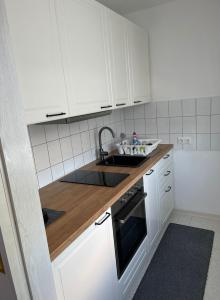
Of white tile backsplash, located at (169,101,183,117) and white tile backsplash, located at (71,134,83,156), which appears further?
white tile backsplash, located at (169,101,183,117)

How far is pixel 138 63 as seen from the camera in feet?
7.47

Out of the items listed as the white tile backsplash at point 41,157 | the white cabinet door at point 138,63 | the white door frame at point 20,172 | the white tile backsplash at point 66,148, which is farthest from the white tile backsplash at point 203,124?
the white door frame at point 20,172

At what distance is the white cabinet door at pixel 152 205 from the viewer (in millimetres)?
1911

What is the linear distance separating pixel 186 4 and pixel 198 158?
5.06 feet

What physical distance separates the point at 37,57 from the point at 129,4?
1526 millimetres

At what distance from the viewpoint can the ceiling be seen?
2154mm

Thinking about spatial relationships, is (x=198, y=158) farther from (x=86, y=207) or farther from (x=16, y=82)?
(x=16, y=82)

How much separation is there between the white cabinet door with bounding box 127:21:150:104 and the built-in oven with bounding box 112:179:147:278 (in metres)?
0.94

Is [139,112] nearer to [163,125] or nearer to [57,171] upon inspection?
[163,125]

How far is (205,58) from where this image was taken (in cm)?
229

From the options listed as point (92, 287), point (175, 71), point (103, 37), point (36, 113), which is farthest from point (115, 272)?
point (175, 71)

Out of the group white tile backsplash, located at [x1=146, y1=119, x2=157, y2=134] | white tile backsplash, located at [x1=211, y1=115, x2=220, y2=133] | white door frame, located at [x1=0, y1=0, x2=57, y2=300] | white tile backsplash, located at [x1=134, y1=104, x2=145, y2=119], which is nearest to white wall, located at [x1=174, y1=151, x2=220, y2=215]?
white tile backsplash, located at [x1=211, y1=115, x2=220, y2=133]

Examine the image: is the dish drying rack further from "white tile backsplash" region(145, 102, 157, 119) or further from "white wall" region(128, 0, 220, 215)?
"white wall" region(128, 0, 220, 215)

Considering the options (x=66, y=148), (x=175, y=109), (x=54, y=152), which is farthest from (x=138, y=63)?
(x=54, y=152)
